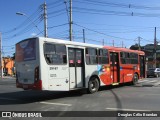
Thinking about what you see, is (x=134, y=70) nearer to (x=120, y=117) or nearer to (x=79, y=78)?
(x=79, y=78)

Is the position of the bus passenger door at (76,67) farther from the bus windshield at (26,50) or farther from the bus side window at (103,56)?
the bus windshield at (26,50)

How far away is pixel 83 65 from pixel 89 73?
659 mm

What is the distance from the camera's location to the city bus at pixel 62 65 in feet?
44.0

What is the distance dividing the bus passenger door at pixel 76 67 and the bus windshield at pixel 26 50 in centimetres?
211

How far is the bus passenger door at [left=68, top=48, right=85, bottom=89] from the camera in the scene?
1498 centimetres

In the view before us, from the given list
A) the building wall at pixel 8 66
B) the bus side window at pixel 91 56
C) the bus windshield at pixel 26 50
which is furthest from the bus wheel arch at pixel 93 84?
the building wall at pixel 8 66

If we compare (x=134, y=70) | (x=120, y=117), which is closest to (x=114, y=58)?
(x=134, y=70)

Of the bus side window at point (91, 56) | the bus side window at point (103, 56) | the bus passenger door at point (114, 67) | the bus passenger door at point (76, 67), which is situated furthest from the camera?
the bus passenger door at point (114, 67)

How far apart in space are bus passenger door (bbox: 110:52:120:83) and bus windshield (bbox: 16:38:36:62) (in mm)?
6563

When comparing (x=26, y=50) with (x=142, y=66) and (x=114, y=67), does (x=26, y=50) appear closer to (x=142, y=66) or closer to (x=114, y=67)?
(x=114, y=67)

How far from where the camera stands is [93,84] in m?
16.9

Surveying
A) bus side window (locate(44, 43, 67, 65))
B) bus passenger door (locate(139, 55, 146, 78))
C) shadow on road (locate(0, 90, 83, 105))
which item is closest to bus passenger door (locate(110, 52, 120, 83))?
shadow on road (locate(0, 90, 83, 105))

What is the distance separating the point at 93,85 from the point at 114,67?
9.56 ft

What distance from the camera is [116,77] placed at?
1938 centimetres
